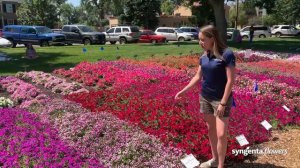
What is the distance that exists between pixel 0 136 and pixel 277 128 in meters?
4.98

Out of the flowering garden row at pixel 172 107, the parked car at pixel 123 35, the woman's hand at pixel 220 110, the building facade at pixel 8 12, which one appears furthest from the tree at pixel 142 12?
the woman's hand at pixel 220 110

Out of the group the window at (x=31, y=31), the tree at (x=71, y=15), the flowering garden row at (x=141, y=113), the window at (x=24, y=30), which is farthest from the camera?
the tree at (x=71, y=15)

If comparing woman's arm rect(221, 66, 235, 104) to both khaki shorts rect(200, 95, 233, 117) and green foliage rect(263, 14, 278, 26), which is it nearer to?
khaki shorts rect(200, 95, 233, 117)

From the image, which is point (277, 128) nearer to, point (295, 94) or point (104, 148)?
point (295, 94)

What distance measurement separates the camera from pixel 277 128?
7375 mm

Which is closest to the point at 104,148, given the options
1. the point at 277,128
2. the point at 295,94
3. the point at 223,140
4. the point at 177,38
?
the point at 223,140

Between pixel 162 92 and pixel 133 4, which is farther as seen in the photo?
pixel 133 4

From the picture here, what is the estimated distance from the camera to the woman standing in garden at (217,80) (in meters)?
4.43

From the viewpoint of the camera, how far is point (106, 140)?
19.3 feet

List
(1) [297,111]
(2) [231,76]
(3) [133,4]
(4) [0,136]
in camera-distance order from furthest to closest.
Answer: (3) [133,4], (1) [297,111], (4) [0,136], (2) [231,76]

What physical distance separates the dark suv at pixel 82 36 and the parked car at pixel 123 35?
86.4 inches

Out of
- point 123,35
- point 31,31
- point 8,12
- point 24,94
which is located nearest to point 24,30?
point 31,31

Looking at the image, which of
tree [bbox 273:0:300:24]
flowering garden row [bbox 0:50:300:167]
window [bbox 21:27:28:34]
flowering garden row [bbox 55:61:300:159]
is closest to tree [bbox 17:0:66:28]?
window [bbox 21:27:28:34]

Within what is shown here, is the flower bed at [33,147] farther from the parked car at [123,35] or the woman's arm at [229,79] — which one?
the parked car at [123,35]
